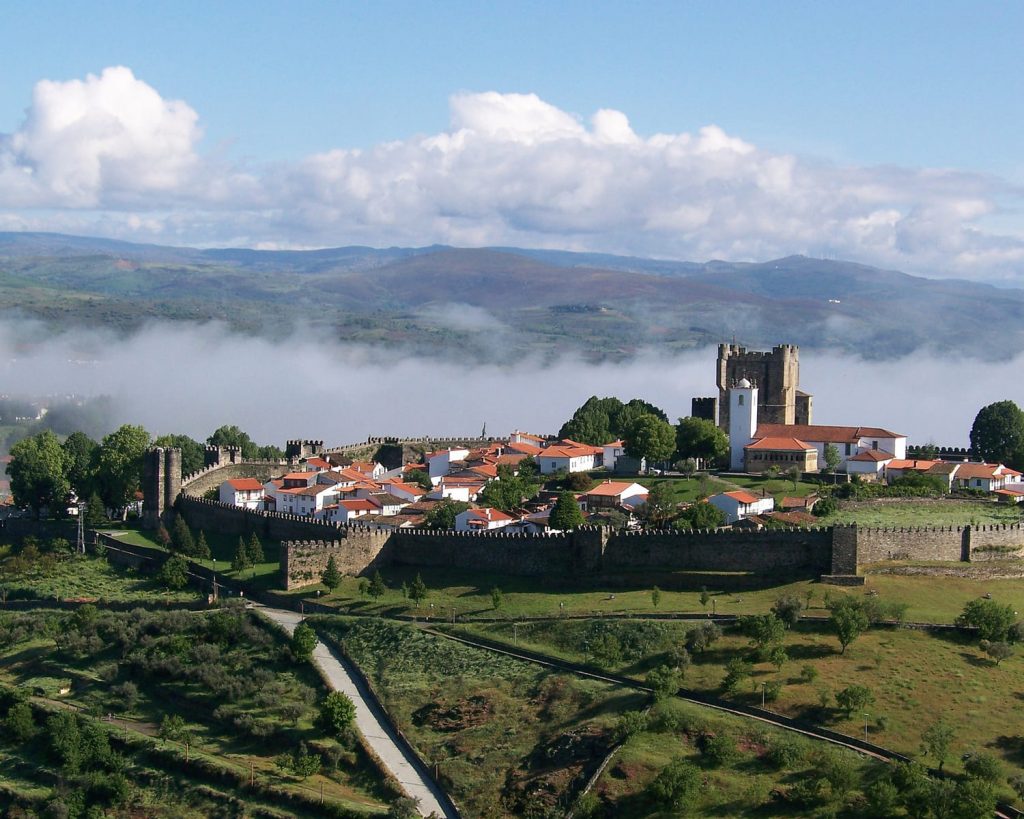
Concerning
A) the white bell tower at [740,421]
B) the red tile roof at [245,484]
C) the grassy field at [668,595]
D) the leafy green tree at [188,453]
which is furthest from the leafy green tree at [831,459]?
the leafy green tree at [188,453]

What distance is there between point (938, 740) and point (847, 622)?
7918 mm

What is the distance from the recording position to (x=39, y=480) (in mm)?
89812

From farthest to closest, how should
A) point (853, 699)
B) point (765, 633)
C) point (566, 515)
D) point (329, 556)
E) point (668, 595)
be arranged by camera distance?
1. point (566, 515)
2. point (329, 556)
3. point (668, 595)
4. point (765, 633)
5. point (853, 699)

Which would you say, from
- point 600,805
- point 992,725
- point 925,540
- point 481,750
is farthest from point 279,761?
point 925,540

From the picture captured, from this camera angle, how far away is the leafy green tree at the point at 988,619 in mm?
56156

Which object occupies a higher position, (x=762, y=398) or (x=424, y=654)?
(x=762, y=398)

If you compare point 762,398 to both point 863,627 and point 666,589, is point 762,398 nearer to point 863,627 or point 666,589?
point 666,589

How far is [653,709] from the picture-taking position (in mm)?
51906

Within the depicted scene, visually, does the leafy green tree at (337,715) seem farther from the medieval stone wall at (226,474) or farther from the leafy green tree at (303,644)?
the medieval stone wall at (226,474)

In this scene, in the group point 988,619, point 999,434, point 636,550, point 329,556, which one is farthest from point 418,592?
point 999,434

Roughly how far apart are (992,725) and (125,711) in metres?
31.6

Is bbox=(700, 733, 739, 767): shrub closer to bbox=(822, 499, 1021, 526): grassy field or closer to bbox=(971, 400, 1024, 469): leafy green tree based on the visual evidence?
bbox=(822, 499, 1021, 526): grassy field

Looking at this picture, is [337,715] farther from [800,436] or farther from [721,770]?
[800,436]

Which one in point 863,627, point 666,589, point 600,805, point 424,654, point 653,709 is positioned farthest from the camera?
point 666,589
